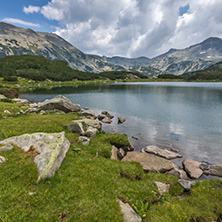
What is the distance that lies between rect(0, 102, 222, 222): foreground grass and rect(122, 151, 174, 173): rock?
2817 millimetres

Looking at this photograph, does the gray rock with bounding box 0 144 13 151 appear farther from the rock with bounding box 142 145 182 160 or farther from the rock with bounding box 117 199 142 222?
the rock with bounding box 142 145 182 160

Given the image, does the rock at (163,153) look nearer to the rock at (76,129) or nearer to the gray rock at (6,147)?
the rock at (76,129)

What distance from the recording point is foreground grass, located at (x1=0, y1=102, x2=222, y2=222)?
823 cm

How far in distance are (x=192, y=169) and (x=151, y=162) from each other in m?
5.43

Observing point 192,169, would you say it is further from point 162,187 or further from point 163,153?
point 162,187

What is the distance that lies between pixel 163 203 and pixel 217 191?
5.98 metres

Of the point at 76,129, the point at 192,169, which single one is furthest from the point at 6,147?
the point at 192,169

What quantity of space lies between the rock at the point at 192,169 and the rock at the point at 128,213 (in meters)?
11.7

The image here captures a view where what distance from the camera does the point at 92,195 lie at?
9.80 m

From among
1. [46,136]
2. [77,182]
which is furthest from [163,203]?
[46,136]

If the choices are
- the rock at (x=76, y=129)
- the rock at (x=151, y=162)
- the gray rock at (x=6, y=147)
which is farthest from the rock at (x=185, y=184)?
the gray rock at (x=6, y=147)

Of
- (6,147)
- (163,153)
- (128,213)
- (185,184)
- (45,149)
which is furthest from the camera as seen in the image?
(163,153)

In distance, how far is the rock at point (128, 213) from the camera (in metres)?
8.44

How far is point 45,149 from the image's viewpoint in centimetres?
1252
